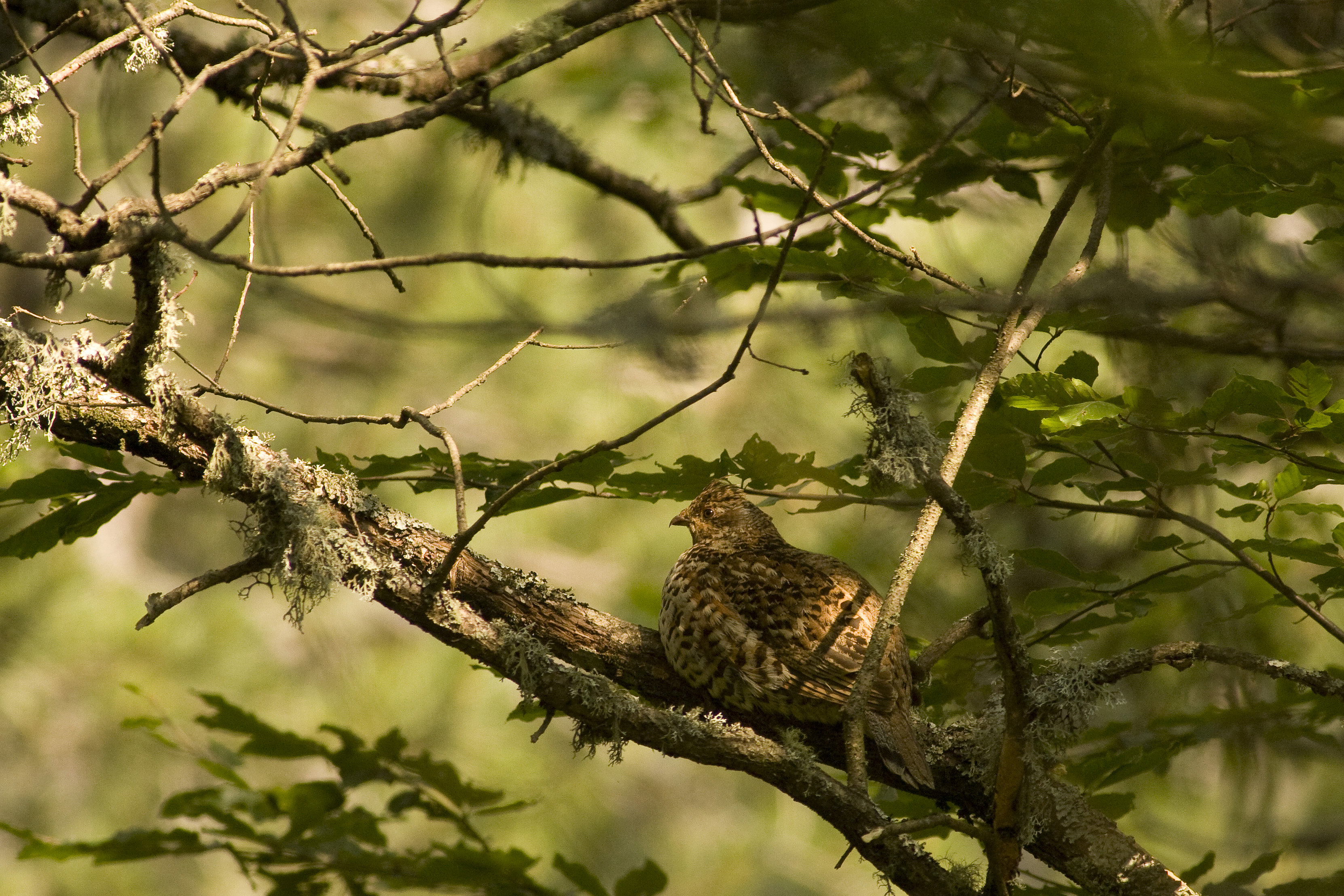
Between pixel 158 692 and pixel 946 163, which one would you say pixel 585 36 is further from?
pixel 158 692

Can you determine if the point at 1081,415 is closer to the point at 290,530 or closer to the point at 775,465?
the point at 775,465

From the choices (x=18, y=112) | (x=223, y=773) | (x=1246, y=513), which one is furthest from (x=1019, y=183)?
(x=223, y=773)

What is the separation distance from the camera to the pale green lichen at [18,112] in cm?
238

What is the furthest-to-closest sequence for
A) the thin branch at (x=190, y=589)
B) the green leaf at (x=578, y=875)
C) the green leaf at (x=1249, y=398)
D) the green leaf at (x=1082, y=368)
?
the green leaf at (x=578, y=875) → the green leaf at (x=1082, y=368) → the green leaf at (x=1249, y=398) → the thin branch at (x=190, y=589)

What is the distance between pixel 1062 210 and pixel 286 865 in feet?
9.43

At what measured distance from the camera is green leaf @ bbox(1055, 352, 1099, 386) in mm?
2355

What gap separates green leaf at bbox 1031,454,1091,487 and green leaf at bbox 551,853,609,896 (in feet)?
5.71

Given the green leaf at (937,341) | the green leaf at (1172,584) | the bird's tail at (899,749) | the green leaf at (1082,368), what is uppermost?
the green leaf at (1082,368)

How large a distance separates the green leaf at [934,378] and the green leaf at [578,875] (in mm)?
1712

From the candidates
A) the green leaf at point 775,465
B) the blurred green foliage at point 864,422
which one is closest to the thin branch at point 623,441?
the blurred green foliage at point 864,422

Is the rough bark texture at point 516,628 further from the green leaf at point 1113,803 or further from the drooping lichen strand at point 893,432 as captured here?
the drooping lichen strand at point 893,432

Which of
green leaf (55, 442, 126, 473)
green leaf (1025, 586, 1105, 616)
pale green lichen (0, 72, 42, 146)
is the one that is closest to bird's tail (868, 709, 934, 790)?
green leaf (1025, 586, 1105, 616)

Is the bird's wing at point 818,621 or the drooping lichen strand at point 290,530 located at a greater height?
the bird's wing at point 818,621

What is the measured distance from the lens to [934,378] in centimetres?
245
